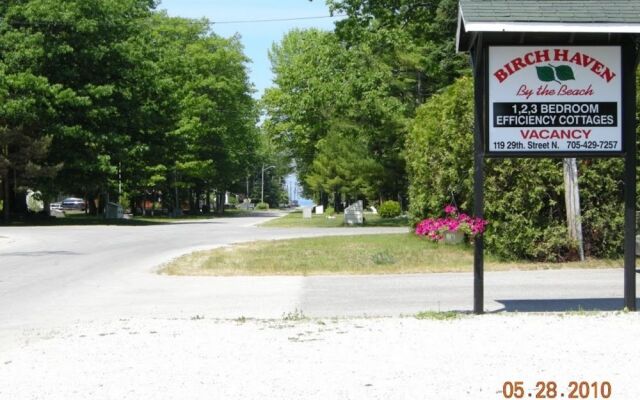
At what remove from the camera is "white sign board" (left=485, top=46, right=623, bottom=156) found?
977 cm

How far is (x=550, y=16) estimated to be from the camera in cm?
947

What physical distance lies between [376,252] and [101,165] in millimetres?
24501

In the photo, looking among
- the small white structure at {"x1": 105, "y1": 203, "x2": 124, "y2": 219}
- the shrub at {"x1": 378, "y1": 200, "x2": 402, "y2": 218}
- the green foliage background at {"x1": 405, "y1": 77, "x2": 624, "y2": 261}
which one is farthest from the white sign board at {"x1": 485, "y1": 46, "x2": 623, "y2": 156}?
the small white structure at {"x1": 105, "y1": 203, "x2": 124, "y2": 219}

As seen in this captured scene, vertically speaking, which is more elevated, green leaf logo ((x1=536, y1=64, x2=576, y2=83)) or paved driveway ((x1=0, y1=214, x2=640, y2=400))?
green leaf logo ((x1=536, y1=64, x2=576, y2=83))

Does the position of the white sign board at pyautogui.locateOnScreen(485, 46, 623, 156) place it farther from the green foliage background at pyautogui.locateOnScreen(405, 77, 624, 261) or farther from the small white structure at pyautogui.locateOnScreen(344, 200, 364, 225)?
the small white structure at pyautogui.locateOnScreen(344, 200, 364, 225)

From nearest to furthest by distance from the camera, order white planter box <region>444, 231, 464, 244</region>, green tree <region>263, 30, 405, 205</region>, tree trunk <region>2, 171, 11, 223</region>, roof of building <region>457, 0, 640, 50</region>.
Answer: roof of building <region>457, 0, 640, 50</region> → white planter box <region>444, 231, 464, 244</region> → green tree <region>263, 30, 405, 205</region> → tree trunk <region>2, 171, 11, 223</region>

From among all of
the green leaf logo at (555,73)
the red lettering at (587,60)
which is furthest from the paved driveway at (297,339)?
the red lettering at (587,60)

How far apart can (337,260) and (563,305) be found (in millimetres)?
8340

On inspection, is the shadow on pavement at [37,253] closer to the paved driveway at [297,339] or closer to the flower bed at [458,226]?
the paved driveway at [297,339]

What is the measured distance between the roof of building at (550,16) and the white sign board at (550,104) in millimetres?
445

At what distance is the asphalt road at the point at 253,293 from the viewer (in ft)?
35.8

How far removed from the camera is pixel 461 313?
9891mm

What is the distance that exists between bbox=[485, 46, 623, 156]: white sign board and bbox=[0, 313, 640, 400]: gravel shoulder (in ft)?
7.11
